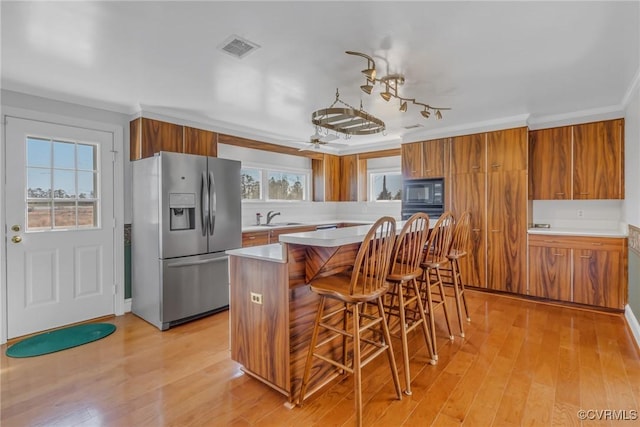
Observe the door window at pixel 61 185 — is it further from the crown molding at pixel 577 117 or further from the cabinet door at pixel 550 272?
the crown molding at pixel 577 117

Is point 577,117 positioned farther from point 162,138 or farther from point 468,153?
point 162,138

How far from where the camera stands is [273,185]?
552 cm

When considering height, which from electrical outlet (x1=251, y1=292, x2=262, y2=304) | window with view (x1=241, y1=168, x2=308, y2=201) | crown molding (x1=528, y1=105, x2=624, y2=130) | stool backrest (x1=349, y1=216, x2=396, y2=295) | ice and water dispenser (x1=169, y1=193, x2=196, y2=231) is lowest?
electrical outlet (x1=251, y1=292, x2=262, y2=304)

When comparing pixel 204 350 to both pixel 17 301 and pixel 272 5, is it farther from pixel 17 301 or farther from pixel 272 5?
pixel 272 5

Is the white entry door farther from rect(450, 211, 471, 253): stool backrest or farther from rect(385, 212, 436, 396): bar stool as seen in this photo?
rect(450, 211, 471, 253): stool backrest

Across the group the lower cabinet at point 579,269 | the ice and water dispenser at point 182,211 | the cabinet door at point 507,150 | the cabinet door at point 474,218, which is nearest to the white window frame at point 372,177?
the cabinet door at point 474,218

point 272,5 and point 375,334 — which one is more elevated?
point 272,5

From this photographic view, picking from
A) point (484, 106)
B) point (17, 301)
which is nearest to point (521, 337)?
point (484, 106)

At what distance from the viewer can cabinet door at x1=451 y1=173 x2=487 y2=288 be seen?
4.34 metres

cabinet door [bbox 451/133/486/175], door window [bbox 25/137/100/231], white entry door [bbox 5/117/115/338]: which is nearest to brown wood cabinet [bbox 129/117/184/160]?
white entry door [bbox 5/117/115/338]

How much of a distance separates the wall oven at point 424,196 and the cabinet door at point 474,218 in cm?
24

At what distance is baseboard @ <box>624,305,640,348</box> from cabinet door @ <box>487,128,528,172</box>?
1841 mm

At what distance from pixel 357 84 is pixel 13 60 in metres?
2.72

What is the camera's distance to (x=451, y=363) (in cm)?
246
